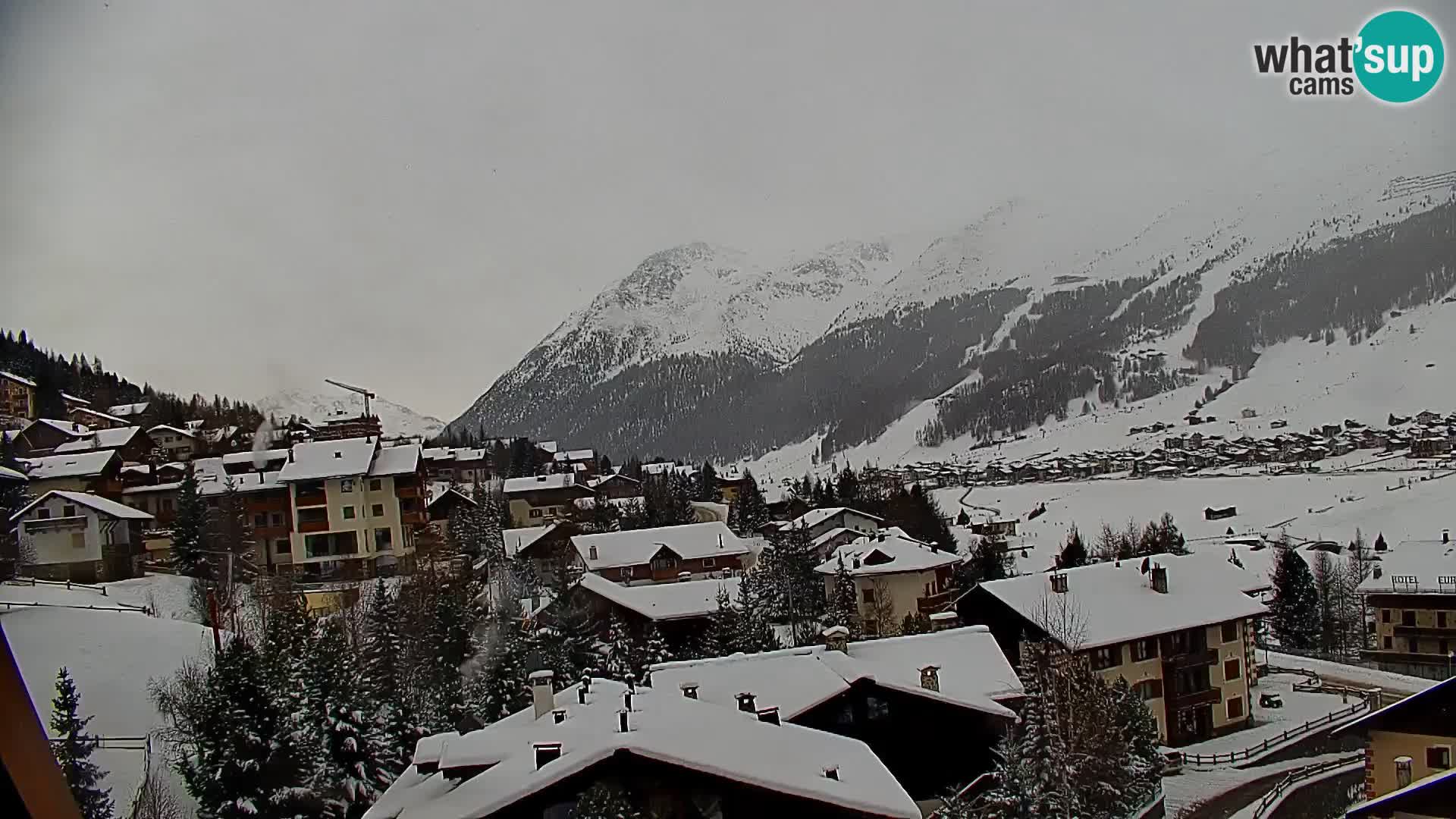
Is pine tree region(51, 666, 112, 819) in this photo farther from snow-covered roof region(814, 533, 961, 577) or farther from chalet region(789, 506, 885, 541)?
chalet region(789, 506, 885, 541)

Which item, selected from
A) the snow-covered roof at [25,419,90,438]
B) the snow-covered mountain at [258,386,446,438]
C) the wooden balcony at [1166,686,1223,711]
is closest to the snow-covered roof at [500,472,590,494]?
the snow-covered mountain at [258,386,446,438]

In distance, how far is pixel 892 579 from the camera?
24.9ft

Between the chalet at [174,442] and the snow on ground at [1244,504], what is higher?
the chalet at [174,442]

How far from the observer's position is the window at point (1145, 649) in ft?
18.5

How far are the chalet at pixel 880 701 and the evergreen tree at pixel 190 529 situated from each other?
2675 mm

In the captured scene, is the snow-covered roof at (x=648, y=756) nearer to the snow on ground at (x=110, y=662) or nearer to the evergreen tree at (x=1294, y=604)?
the snow on ground at (x=110, y=662)

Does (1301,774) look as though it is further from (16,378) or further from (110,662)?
(16,378)

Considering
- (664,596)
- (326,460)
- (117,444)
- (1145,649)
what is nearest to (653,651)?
(664,596)

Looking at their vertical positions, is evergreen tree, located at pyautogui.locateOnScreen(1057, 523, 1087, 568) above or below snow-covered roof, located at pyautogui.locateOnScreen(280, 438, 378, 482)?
below

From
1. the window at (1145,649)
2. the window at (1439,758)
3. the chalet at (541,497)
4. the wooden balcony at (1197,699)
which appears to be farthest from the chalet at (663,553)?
the window at (1439,758)

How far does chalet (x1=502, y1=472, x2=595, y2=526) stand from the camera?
314 inches

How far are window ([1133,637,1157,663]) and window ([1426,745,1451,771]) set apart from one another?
2659mm

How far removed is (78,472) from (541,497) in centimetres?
389

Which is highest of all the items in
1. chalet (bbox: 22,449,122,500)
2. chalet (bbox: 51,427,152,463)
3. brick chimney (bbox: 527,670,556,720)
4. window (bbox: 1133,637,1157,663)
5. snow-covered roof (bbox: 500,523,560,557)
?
chalet (bbox: 51,427,152,463)
